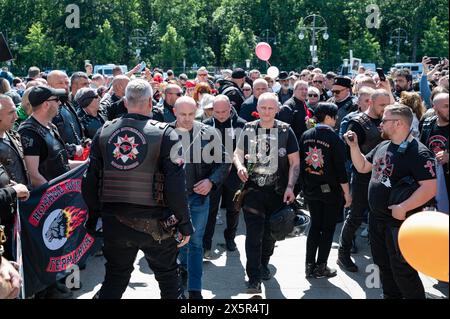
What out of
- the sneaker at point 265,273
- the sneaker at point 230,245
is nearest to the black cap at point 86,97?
the sneaker at point 230,245

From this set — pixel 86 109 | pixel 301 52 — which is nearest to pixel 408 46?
pixel 301 52

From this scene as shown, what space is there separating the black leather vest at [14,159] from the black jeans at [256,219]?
84.4 inches

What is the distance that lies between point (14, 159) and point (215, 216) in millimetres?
2766

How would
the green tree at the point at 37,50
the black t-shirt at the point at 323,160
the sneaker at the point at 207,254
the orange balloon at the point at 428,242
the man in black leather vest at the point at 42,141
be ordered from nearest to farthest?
the orange balloon at the point at 428,242, the man in black leather vest at the point at 42,141, the black t-shirt at the point at 323,160, the sneaker at the point at 207,254, the green tree at the point at 37,50

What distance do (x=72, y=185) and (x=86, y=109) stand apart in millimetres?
1878

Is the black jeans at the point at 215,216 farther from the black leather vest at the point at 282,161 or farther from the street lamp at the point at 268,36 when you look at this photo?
the street lamp at the point at 268,36

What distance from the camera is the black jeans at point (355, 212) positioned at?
6.01 meters

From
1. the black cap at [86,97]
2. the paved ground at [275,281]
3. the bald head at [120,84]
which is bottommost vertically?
the paved ground at [275,281]

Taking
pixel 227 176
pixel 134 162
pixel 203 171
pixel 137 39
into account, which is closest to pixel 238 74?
pixel 227 176

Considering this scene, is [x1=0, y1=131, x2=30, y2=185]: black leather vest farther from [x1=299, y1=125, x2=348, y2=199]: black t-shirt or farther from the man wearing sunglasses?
the man wearing sunglasses

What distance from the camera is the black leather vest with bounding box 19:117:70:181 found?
4.84 m

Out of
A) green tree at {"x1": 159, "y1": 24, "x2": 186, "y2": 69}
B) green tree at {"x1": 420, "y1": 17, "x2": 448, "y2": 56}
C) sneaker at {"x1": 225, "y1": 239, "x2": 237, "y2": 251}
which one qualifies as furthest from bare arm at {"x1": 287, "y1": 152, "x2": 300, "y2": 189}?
green tree at {"x1": 420, "y1": 17, "x2": 448, "y2": 56}

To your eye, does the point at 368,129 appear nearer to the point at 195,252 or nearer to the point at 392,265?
the point at 392,265
